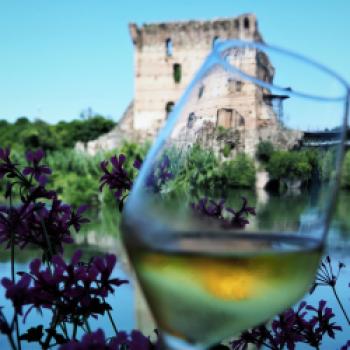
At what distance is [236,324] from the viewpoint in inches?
15.6

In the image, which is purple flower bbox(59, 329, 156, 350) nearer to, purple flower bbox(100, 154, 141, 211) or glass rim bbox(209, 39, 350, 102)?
glass rim bbox(209, 39, 350, 102)

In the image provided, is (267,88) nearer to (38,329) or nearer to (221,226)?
(221,226)

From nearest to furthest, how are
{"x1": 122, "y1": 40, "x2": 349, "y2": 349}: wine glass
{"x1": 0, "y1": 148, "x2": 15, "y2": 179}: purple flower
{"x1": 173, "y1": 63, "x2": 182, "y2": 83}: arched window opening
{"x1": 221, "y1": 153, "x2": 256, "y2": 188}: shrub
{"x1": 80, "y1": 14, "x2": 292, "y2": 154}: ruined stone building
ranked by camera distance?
1. {"x1": 122, "y1": 40, "x2": 349, "y2": 349}: wine glass
2. {"x1": 221, "y1": 153, "x2": 256, "y2": 188}: shrub
3. {"x1": 0, "y1": 148, "x2": 15, "y2": 179}: purple flower
4. {"x1": 80, "y1": 14, "x2": 292, "y2": 154}: ruined stone building
5. {"x1": 173, "y1": 63, "x2": 182, "y2": 83}: arched window opening

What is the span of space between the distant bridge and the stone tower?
17321 mm

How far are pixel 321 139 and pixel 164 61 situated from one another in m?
17.9

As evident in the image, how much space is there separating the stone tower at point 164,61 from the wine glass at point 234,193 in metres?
17.3

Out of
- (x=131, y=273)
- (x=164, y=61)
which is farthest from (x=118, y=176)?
(x=164, y=61)

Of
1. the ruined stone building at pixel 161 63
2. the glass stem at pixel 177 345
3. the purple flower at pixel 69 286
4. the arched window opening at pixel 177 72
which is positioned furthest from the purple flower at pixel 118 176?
the arched window opening at pixel 177 72

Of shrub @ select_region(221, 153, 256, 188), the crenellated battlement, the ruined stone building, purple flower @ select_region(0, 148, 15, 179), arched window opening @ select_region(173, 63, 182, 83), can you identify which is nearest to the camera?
shrub @ select_region(221, 153, 256, 188)

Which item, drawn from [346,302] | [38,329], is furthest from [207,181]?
[346,302]

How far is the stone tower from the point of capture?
17.9 meters

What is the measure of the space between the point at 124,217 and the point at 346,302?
2644 mm

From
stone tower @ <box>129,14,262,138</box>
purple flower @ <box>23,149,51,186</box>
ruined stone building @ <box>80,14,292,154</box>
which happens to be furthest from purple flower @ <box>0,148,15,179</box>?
stone tower @ <box>129,14,262,138</box>

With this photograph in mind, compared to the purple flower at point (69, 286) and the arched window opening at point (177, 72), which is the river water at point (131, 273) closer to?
the purple flower at point (69, 286)
